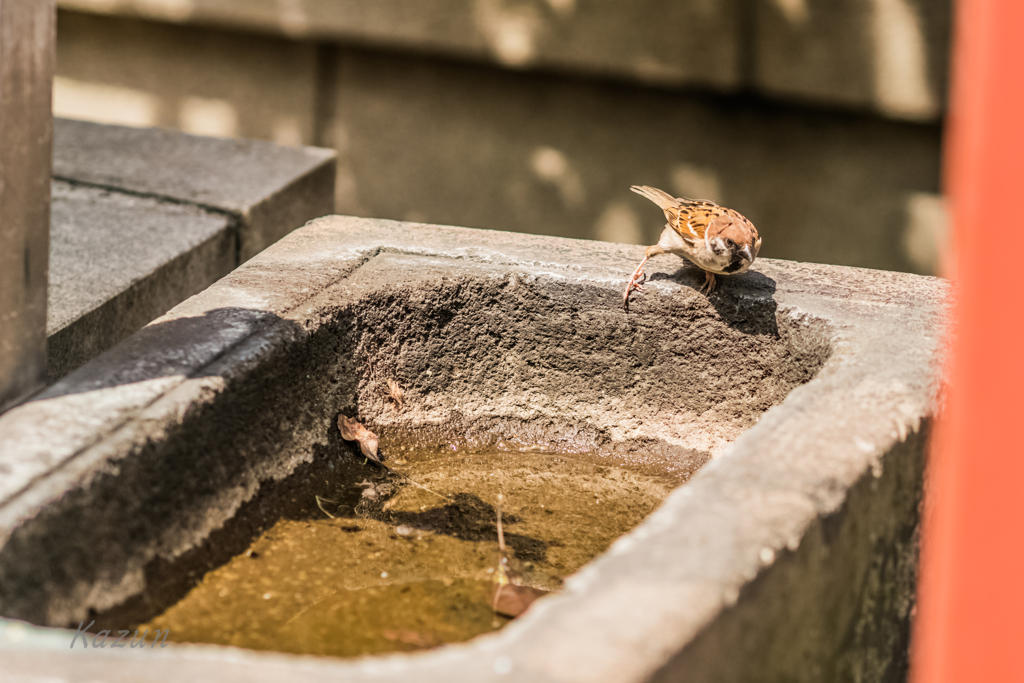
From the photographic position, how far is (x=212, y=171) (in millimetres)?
3607

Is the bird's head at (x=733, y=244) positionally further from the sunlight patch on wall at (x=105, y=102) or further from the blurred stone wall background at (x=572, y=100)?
the sunlight patch on wall at (x=105, y=102)

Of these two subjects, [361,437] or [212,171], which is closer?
[361,437]

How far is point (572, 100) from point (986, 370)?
4.31 m

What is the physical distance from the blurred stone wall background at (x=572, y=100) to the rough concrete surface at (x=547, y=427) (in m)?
2.22

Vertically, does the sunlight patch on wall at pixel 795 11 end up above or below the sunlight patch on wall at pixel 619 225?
above

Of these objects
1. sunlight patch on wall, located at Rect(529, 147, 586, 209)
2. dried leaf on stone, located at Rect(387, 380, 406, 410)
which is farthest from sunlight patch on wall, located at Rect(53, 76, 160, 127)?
dried leaf on stone, located at Rect(387, 380, 406, 410)

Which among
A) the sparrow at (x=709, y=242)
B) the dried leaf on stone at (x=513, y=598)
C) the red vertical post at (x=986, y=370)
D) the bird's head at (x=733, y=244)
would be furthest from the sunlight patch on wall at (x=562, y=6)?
the red vertical post at (x=986, y=370)

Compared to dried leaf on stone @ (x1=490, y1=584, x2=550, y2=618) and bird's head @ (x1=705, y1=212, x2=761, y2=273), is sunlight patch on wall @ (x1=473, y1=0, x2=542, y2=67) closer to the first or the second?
bird's head @ (x1=705, y1=212, x2=761, y2=273)

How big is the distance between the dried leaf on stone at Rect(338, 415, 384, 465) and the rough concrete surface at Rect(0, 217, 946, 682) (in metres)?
0.03

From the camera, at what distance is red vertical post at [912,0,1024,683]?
22.5 inches

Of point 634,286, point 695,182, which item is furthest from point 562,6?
point 634,286

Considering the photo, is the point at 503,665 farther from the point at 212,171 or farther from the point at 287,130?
the point at 287,130

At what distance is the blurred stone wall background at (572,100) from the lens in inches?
166

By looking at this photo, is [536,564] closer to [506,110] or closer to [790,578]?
[790,578]
